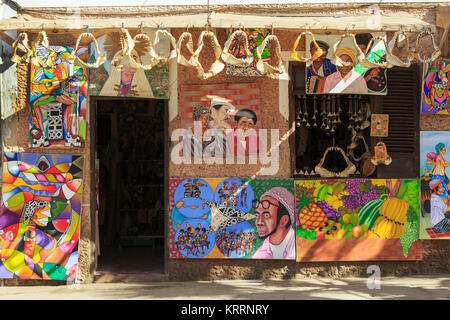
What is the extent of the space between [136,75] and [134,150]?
2861 millimetres

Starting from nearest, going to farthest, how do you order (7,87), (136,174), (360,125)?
(7,87) < (360,125) < (136,174)

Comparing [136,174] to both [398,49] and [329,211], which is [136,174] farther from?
[398,49]

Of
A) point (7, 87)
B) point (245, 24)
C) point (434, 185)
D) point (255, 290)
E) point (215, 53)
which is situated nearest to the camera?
point (215, 53)

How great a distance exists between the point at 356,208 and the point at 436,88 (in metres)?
1.91

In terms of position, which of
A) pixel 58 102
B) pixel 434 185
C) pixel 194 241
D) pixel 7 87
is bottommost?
pixel 194 241

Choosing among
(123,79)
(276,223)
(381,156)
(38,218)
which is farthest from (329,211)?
(38,218)

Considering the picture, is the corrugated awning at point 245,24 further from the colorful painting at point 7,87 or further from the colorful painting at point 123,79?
the colorful painting at point 7,87

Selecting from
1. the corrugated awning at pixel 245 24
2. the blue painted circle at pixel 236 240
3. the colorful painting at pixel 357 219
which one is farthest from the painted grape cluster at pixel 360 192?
the corrugated awning at pixel 245 24

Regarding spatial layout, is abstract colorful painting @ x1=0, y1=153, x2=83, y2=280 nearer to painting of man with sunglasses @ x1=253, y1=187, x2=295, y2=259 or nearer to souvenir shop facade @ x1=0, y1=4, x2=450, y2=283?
souvenir shop facade @ x1=0, y1=4, x2=450, y2=283

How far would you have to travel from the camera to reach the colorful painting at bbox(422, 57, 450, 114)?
689 cm

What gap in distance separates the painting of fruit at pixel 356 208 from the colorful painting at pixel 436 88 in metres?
1.02

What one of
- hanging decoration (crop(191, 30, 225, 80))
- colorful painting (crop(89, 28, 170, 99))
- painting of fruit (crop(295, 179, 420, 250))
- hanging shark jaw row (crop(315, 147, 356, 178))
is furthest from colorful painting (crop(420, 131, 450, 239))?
colorful painting (crop(89, 28, 170, 99))

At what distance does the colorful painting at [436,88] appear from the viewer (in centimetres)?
689

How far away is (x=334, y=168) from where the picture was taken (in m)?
7.32
